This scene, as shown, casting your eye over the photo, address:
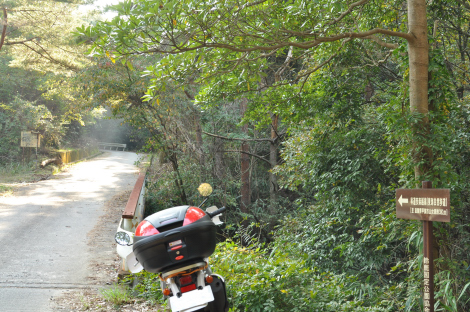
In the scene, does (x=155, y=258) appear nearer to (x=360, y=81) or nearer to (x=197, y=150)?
(x=360, y=81)

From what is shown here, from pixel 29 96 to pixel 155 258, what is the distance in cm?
3011

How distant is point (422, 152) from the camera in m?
4.68

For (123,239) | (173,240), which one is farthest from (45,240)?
(173,240)

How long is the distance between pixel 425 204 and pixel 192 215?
2.00 meters

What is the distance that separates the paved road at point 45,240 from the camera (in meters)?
5.89

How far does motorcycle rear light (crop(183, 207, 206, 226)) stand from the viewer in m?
3.45

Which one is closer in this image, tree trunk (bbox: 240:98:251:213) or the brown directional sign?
the brown directional sign

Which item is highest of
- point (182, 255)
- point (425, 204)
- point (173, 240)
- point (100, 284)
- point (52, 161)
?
point (425, 204)

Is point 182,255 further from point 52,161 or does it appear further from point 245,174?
point 52,161

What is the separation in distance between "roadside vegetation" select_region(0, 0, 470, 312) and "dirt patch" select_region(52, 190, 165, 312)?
1.47 feet

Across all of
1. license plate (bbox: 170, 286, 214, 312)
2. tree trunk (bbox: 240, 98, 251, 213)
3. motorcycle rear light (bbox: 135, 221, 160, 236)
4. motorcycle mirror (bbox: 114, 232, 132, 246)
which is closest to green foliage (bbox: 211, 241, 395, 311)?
license plate (bbox: 170, 286, 214, 312)

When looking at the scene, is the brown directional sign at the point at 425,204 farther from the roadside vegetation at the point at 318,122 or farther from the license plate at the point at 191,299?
the license plate at the point at 191,299

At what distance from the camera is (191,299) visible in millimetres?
3287

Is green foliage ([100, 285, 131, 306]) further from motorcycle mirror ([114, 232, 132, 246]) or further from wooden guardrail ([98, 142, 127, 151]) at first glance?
wooden guardrail ([98, 142, 127, 151])
